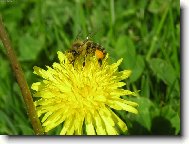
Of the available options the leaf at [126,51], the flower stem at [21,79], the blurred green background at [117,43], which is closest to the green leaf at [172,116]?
the blurred green background at [117,43]

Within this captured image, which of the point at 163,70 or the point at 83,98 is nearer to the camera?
the point at 83,98

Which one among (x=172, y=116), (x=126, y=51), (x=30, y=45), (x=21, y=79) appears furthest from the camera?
(x=30, y=45)

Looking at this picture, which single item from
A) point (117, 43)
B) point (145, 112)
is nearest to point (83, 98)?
point (145, 112)

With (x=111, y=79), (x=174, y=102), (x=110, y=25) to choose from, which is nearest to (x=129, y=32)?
(x=110, y=25)

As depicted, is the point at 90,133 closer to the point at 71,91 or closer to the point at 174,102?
the point at 71,91

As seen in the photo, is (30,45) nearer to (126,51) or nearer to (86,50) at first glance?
(126,51)

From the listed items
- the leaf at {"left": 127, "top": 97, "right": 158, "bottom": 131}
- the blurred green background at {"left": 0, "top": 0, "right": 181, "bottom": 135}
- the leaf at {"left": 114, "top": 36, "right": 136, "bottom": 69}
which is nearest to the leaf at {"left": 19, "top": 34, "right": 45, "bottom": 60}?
the blurred green background at {"left": 0, "top": 0, "right": 181, "bottom": 135}
